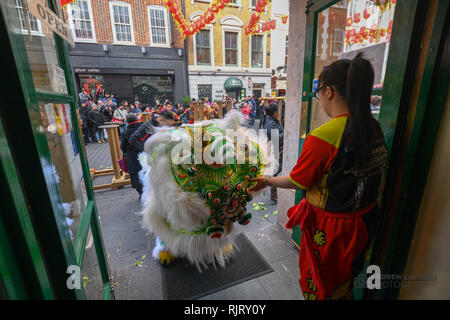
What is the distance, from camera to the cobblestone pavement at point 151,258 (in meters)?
1.84

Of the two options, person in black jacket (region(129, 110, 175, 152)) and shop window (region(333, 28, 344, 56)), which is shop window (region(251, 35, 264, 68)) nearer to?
person in black jacket (region(129, 110, 175, 152))

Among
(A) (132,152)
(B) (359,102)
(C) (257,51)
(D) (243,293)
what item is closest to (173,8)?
(A) (132,152)

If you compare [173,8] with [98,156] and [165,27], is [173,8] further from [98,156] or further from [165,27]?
[165,27]

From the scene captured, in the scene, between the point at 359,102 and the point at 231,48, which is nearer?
the point at 359,102

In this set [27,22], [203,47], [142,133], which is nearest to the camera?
[27,22]

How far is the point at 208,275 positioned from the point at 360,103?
1.89 metres

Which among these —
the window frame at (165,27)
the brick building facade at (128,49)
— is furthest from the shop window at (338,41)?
the window frame at (165,27)

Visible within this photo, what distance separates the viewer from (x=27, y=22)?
90 centimetres

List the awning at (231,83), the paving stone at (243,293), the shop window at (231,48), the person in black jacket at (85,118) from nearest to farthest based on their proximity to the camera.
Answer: the paving stone at (243,293) < the person in black jacket at (85,118) < the shop window at (231,48) < the awning at (231,83)

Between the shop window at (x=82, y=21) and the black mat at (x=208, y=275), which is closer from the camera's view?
the black mat at (x=208, y=275)

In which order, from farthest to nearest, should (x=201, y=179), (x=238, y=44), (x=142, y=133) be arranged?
(x=238, y=44)
(x=142, y=133)
(x=201, y=179)

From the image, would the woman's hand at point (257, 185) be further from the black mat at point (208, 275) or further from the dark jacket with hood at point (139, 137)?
the dark jacket with hood at point (139, 137)

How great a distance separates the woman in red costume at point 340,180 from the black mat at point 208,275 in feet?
2.77

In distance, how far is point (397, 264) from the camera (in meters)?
1.42
